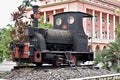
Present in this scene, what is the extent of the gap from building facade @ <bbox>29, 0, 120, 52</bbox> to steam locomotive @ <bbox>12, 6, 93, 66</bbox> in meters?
33.9

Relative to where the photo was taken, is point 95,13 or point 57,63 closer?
point 57,63

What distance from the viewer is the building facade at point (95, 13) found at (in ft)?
170

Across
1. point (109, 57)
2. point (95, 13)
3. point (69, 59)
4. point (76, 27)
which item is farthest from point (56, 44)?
point (95, 13)

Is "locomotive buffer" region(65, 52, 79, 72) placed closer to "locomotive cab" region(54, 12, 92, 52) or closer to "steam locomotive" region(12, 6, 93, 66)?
"steam locomotive" region(12, 6, 93, 66)

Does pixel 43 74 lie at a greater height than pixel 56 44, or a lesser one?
lesser

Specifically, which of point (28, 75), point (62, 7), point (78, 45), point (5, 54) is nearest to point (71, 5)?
point (62, 7)

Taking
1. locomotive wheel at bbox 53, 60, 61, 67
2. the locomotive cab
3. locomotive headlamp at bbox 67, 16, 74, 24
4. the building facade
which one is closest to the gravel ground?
locomotive wheel at bbox 53, 60, 61, 67

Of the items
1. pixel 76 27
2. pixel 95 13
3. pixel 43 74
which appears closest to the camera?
pixel 43 74

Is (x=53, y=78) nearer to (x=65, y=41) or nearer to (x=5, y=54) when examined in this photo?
(x=65, y=41)

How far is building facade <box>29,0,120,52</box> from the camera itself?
2040 inches

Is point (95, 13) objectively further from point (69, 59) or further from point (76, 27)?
point (69, 59)

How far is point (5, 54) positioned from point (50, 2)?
39359 millimetres

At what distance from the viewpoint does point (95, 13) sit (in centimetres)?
5744

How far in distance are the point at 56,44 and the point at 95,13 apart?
145ft
